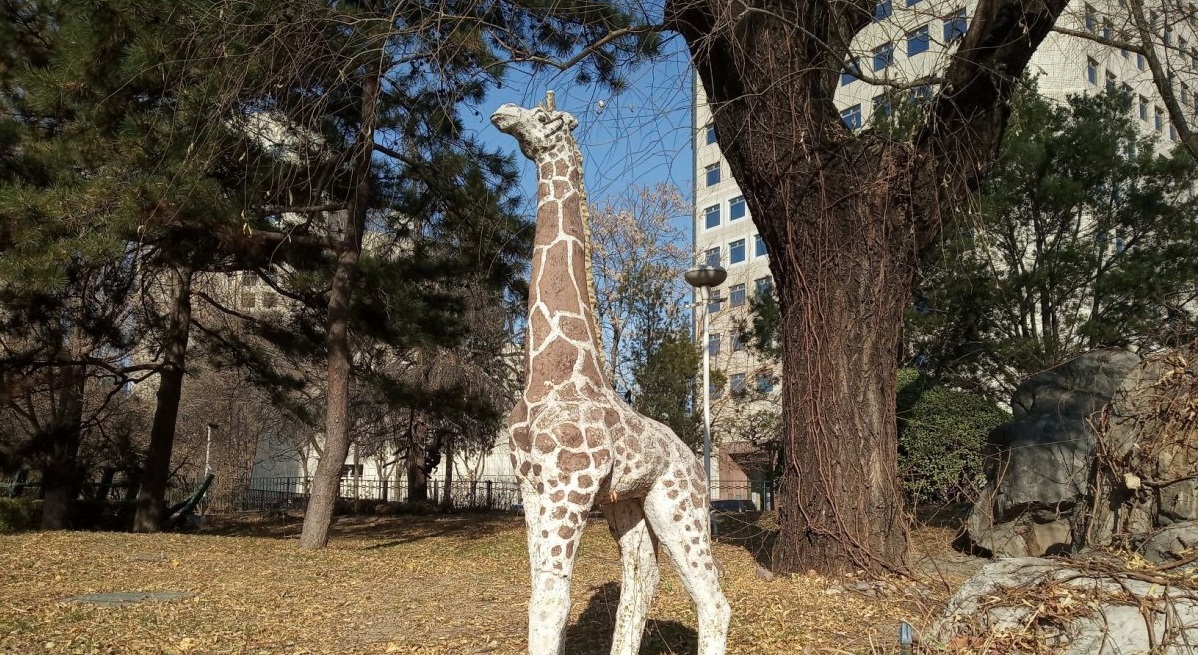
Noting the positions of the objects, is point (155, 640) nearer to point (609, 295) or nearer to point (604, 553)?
point (604, 553)

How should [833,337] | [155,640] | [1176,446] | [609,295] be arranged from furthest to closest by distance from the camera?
[609,295] → [833,337] → [1176,446] → [155,640]

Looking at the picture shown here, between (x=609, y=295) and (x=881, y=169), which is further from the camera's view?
(x=609, y=295)

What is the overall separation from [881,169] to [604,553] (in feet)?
18.5

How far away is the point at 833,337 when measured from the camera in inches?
305

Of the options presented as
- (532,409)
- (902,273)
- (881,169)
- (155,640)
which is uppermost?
(881,169)

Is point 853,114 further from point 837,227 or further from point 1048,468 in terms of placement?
point 1048,468

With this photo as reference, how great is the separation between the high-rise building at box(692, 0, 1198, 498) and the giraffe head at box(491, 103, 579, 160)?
1.10m

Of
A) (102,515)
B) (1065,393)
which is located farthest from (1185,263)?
(102,515)

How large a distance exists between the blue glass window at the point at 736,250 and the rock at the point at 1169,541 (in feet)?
107

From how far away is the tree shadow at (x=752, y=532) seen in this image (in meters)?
9.73

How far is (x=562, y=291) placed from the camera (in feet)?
14.3

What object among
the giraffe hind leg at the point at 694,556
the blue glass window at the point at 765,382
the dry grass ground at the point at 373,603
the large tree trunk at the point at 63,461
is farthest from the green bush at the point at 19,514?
the blue glass window at the point at 765,382

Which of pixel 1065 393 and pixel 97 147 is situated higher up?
pixel 97 147

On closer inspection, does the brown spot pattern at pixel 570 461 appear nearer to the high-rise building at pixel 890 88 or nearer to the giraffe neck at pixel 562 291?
the giraffe neck at pixel 562 291
